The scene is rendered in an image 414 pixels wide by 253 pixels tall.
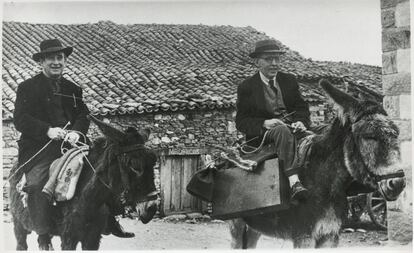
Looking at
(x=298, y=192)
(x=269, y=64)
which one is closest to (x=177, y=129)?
(x=269, y=64)

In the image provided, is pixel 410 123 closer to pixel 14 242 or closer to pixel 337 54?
pixel 337 54

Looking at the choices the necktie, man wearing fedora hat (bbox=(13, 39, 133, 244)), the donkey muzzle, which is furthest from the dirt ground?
the necktie

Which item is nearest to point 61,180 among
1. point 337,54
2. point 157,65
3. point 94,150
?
point 94,150

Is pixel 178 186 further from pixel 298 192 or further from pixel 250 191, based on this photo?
pixel 298 192

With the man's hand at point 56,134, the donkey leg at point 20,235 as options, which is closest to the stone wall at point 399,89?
the man's hand at point 56,134

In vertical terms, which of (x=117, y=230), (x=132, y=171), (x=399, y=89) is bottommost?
(x=117, y=230)

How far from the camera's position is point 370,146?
3.75 m

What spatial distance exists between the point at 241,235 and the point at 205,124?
1.09 meters

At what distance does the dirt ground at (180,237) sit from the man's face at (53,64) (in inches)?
53.8

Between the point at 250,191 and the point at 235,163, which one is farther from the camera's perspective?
the point at 235,163

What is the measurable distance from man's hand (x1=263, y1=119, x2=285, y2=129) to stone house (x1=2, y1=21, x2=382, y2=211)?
0.32m

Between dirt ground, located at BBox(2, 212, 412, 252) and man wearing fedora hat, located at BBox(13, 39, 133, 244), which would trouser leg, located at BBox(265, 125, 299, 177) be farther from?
man wearing fedora hat, located at BBox(13, 39, 133, 244)

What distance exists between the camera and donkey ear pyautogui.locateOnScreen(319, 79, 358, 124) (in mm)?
3875

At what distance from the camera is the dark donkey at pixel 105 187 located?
3.98 metres
